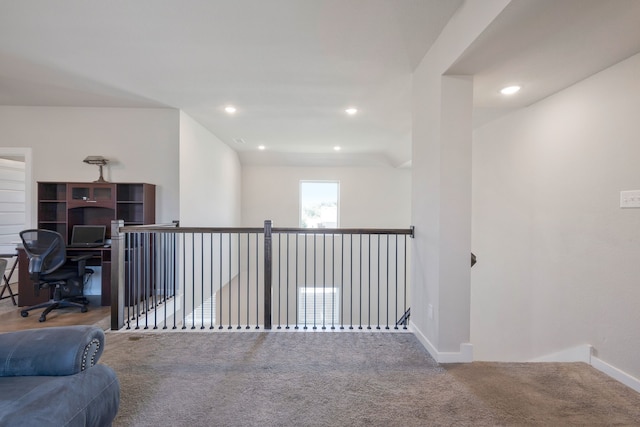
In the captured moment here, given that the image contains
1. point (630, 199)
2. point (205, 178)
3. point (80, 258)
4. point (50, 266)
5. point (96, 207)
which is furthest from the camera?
Result: point (205, 178)

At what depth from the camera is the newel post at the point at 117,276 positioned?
2834mm

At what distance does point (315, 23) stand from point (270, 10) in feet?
1.12

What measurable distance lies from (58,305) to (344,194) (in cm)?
572

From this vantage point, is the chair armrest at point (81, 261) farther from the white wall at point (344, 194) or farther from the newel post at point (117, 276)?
the white wall at point (344, 194)

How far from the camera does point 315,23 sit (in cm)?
219

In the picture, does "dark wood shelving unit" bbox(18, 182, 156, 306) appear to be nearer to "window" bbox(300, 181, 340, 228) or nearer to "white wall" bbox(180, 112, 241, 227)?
"white wall" bbox(180, 112, 241, 227)

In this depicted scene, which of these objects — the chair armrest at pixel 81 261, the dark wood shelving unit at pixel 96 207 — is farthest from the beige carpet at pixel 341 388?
the dark wood shelving unit at pixel 96 207

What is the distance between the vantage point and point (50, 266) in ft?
10.8

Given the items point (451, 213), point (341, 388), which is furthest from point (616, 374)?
point (341, 388)

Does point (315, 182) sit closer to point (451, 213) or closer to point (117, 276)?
point (117, 276)

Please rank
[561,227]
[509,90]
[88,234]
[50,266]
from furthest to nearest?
[88,234] < [50,266] < [561,227] < [509,90]

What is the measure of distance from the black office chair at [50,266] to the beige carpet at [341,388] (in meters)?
1.43

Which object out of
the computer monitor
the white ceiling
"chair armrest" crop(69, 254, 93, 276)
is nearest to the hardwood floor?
"chair armrest" crop(69, 254, 93, 276)

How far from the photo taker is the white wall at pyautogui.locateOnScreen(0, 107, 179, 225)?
159 inches
